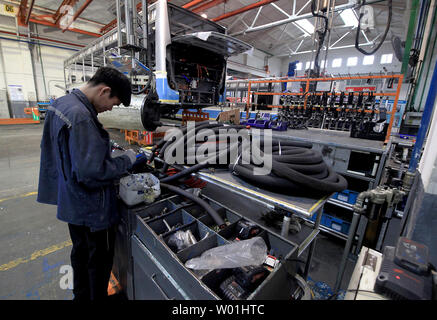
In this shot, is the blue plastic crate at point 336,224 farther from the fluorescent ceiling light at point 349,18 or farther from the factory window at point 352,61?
the factory window at point 352,61

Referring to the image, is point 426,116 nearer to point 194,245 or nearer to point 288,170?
point 288,170

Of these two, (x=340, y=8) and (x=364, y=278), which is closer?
(x=364, y=278)

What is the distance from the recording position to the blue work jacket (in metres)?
1.10

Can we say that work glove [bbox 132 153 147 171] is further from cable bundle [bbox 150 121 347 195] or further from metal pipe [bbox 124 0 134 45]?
metal pipe [bbox 124 0 134 45]

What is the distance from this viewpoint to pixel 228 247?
1.08 meters

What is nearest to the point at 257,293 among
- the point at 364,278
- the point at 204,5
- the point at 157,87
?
the point at 364,278

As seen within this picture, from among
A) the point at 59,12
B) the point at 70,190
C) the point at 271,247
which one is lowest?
the point at 271,247

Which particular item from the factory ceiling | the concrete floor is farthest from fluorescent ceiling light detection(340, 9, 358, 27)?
the concrete floor

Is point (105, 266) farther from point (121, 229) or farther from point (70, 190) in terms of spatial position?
point (70, 190)

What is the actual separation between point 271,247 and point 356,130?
2689 millimetres

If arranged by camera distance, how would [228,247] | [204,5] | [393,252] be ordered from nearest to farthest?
1. [393,252]
2. [228,247]
3. [204,5]

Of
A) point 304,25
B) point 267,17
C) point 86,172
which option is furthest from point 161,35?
point 304,25

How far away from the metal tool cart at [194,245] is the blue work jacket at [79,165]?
0.22m

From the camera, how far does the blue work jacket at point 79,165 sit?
1.10 metres
